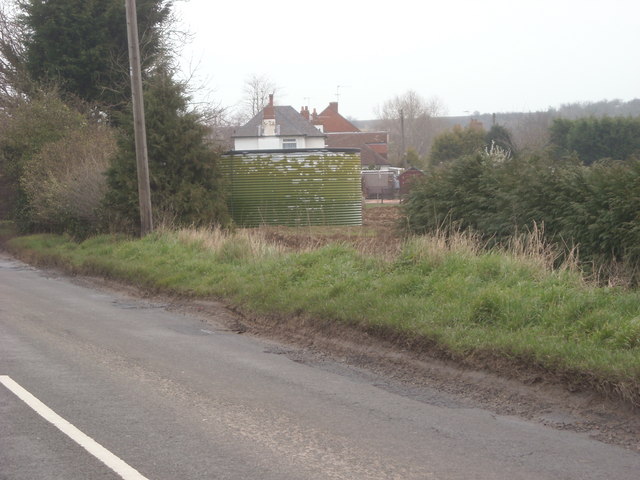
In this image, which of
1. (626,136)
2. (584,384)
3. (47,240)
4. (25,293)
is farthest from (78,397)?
(626,136)

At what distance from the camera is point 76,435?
6.37 meters

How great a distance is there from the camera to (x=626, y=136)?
4884 cm

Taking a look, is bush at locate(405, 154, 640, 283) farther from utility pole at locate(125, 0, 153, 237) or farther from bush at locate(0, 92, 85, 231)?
bush at locate(0, 92, 85, 231)

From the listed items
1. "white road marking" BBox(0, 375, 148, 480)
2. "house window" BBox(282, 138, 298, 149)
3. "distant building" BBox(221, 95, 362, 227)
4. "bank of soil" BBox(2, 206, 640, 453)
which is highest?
"house window" BBox(282, 138, 298, 149)

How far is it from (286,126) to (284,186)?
119 ft

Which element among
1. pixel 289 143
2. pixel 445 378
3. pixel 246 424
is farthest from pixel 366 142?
pixel 246 424

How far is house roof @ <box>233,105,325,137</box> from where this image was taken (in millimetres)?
64500

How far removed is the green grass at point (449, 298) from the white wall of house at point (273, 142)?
4567cm

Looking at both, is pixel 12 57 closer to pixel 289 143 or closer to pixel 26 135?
pixel 26 135

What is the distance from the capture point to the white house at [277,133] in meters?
61.9

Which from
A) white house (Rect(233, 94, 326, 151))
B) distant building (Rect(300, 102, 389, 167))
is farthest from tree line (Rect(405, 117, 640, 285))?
distant building (Rect(300, 102, 389, 167))

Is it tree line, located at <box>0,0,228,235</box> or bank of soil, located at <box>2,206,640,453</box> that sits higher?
tree line, located at <box>0,0,228,235</box>

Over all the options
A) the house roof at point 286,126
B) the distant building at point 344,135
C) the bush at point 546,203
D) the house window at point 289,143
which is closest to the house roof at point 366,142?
the distant building at point 344,135

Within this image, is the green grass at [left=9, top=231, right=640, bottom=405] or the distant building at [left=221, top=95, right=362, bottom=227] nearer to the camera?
the green grass at [left=9, top=231, right=640, bottom=405]
